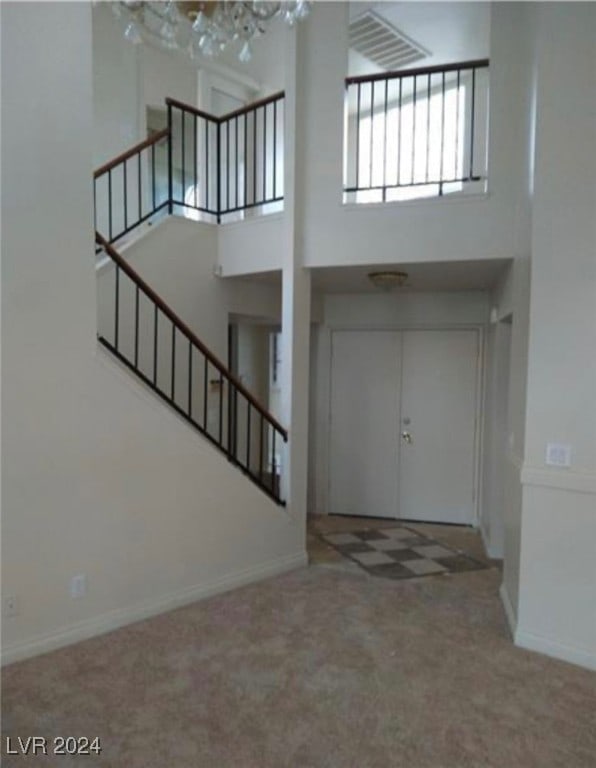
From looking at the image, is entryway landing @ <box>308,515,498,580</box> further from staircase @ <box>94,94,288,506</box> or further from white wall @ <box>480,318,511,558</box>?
staircase @ <box>94,94,288,506</box>

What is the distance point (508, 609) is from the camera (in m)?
3.61

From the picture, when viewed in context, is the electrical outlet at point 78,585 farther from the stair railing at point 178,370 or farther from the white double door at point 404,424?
the white double door at point 404,424

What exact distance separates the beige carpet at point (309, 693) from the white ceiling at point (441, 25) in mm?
5070

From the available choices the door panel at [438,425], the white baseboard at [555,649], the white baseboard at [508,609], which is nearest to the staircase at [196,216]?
the door panel at [438,425]

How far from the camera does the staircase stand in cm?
425

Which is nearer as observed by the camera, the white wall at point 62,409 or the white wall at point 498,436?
the white wall at point 62,409

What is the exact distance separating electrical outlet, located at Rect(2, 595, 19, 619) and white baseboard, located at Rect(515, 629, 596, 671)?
2682mm

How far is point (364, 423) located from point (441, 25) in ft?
12.9

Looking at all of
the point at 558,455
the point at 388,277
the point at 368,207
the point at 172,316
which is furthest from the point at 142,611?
the point at 368,207

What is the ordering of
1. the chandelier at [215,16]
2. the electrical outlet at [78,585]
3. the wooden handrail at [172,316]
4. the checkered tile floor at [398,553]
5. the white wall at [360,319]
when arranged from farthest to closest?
→ the white wall at [360,319] < the checkered tile floor at [398,553] < the wooden handrail at [172,316] < the electrical outlet at [78,585] < the chandelier at [215,16]

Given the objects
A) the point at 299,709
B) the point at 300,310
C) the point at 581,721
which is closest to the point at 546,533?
the point at 581,721

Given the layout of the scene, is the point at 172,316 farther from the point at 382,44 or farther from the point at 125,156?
the point at 382,44

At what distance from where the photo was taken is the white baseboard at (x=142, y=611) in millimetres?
2968

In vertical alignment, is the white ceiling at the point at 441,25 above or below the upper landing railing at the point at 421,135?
above
